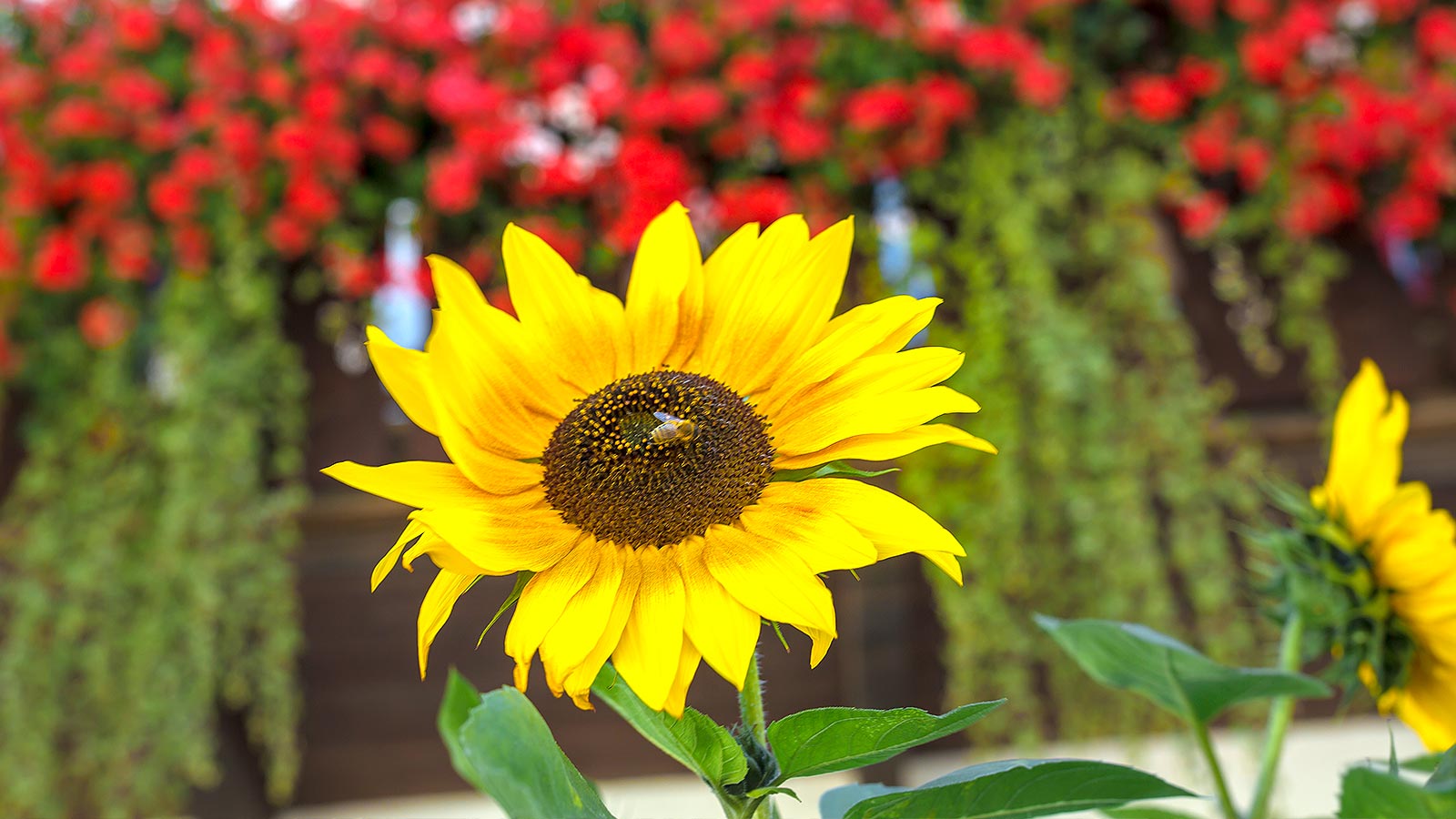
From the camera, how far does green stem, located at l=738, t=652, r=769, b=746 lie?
0.32 m

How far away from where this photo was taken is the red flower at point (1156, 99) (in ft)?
8.38

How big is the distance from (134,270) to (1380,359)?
2914 millimetres

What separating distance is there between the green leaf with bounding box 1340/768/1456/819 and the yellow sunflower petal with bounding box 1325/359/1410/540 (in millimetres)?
251

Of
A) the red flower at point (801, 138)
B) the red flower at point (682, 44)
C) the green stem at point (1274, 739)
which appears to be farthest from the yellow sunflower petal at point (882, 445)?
the red flower at point (682, 44)

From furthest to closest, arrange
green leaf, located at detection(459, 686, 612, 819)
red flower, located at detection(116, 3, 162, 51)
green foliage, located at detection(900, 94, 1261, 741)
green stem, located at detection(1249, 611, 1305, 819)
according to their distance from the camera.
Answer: red flower, located at detection(116, 3, 162, 51) → green foliage, located at detection(900, 94, 1261, 741) → green stem, located at detection(1249, 611, 1305, 819) → green leaf, located at detection(459, 686, 612, 819)

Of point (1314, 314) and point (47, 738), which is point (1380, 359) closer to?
point (1314, 314)

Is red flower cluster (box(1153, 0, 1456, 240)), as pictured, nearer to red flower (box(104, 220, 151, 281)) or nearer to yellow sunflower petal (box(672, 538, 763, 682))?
red flower (box(104, 220, 151, 281))

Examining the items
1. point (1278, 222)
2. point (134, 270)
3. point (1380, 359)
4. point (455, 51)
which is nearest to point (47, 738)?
point (134, 270)

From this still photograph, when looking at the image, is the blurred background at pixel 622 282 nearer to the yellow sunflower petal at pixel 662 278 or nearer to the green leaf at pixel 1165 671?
the green leaf at pixel 1165 671

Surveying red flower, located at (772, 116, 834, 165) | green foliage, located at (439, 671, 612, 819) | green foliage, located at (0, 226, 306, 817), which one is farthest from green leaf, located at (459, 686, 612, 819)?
green foliage, located at (0, 226, 306, 817)

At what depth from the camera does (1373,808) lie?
10.5 inches

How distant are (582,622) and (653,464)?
0.17ft

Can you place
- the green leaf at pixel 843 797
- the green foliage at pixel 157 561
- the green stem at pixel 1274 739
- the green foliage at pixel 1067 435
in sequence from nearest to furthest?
the green leaf at pixel 843 797, the green stem at pixel 1274 739, the green foliage at pixel 1067 435, the green foliage at pixel 157 561

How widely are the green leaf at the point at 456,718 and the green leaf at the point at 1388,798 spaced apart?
190 mm
